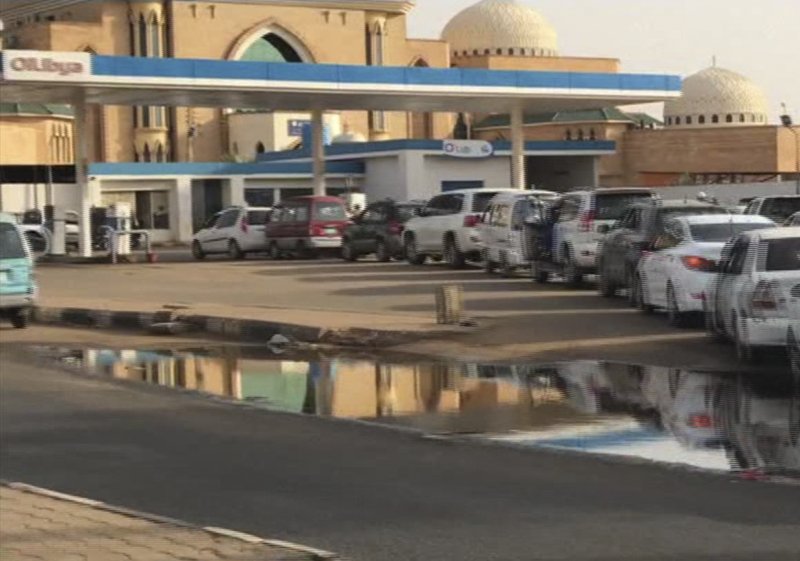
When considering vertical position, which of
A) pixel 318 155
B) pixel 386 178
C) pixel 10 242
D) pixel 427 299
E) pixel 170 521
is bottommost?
pixel 170 521

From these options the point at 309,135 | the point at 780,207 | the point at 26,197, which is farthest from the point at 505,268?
the point at 309,135

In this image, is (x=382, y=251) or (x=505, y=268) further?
(x=382, y=251)

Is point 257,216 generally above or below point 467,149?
below

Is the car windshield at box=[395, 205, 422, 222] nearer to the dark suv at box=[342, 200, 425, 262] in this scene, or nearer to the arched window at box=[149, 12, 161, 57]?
the dark suv at box=[342, 200, 425, 262]

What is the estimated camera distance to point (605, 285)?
23.1 metres

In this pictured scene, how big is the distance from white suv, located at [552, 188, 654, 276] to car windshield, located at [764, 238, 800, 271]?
10.0 m

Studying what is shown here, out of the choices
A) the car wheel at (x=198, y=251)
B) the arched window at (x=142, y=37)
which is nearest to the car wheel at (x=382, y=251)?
the car wheel at (x=198, y=251)

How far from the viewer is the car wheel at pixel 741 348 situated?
14469 mm

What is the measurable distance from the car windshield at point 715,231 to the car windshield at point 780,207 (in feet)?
27.0

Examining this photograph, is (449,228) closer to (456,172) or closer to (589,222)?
(589,222)

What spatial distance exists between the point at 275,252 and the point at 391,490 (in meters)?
33.2

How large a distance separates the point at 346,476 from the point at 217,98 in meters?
38.9

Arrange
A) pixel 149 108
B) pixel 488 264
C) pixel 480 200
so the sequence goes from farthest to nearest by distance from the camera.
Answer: pixel 149 108, pixel 480 200, pixel 488 264

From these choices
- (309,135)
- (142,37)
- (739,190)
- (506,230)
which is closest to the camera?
(506,230)
